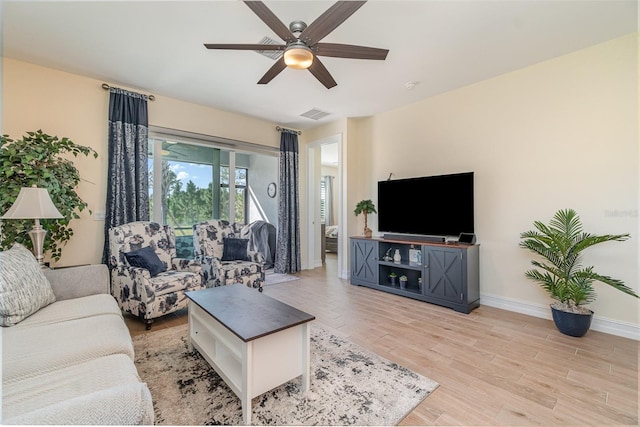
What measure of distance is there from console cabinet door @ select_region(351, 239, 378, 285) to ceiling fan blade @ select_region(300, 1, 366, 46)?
9.58 feet

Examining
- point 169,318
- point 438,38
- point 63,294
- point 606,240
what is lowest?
point 169,318

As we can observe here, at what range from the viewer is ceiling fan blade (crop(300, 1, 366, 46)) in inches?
66.5

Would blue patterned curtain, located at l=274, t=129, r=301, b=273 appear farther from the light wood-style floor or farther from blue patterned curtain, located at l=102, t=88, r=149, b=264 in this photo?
blue patterned curtain, located at l=102, t=88, r=149, b=264

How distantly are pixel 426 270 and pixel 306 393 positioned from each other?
92.9 inches

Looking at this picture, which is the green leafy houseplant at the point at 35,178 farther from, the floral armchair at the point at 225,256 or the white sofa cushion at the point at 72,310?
the floral armchair at the point at 225,256

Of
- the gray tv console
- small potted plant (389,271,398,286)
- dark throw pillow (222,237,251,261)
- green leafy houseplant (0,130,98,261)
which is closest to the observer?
green leafy houseplant (0,130,98,261)

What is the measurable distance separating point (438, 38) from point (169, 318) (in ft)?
13.3

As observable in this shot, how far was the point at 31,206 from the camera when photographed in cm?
229

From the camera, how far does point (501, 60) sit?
304cm

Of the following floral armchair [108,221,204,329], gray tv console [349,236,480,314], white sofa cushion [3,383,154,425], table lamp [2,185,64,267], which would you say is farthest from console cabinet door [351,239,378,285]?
table lamp [2,185,64,267]

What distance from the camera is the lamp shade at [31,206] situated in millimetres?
2254

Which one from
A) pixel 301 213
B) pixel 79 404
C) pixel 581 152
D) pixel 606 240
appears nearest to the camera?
pixel 79 404

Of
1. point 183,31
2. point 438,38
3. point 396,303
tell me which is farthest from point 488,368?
Answer: point 183,31

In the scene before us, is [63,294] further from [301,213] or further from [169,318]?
[301,213]
